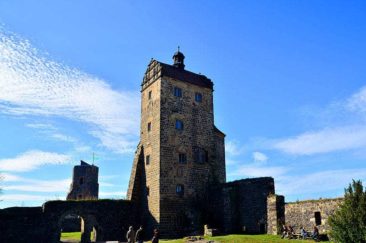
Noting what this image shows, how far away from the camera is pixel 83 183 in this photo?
193 feet

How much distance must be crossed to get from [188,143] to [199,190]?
14.5 ft

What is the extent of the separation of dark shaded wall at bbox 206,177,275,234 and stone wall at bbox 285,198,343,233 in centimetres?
263

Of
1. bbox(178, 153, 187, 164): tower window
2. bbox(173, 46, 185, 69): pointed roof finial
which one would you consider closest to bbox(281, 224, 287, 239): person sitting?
bbox(178, 153, 187, 164): tower window

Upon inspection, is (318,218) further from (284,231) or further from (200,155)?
(200,155)

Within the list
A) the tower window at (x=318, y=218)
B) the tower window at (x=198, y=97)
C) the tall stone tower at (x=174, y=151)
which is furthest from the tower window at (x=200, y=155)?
the tower window at (x=318, y=218)

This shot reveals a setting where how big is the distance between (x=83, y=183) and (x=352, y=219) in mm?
48563

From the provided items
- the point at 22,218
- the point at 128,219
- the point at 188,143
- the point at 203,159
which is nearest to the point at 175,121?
the point at 188,143

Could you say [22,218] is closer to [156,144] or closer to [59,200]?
[59,200]

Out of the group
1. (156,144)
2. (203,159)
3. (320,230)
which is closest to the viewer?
(320,230)

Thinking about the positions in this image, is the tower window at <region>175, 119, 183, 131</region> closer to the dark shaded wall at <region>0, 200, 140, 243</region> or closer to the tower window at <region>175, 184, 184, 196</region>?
the tower window at <region>175, 184, 184, 196</region>

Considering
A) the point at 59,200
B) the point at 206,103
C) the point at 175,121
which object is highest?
the point at 206,103

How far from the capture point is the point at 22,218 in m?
29.7

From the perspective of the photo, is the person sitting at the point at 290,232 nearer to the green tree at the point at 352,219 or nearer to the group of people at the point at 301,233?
the group of people at the point at 301,233

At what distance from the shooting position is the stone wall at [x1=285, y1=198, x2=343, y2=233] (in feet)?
77.4
